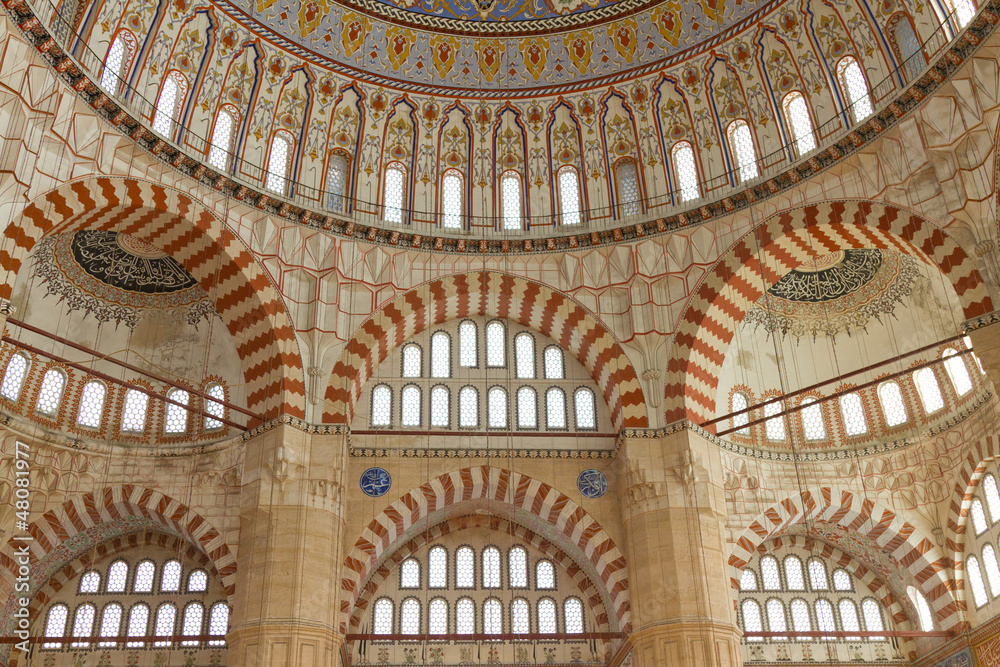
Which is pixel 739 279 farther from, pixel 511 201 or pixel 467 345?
pixel 467 345

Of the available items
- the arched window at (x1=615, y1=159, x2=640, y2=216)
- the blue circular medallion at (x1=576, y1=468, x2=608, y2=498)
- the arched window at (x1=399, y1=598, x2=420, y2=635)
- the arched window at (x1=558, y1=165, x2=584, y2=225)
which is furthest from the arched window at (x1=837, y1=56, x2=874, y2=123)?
the arched window at (x1=399, y1=598, x2=420, y2=635)

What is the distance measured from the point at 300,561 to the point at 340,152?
7105 millimetres

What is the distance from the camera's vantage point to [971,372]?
639 inches

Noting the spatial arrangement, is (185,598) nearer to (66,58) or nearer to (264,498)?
(264,498)

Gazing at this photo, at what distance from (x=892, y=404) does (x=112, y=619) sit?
1370cm

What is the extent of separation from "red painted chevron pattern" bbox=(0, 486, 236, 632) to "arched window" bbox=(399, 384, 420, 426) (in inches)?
140

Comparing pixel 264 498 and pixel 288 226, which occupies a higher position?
pixel 288 226

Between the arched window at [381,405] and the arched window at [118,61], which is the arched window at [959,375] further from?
the arched window at [118,61]

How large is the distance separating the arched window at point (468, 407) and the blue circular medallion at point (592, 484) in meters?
2.01

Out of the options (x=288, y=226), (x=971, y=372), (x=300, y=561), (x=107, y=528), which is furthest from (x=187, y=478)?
(x=971, y=372)

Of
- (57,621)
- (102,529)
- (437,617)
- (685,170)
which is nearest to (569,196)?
(685,170)

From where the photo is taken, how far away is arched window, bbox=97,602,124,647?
1597cm

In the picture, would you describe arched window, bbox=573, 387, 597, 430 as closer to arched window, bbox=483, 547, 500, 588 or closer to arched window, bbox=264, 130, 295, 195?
arched window, bbox=483, 547, 500, 588

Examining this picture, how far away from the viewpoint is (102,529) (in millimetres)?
16141
